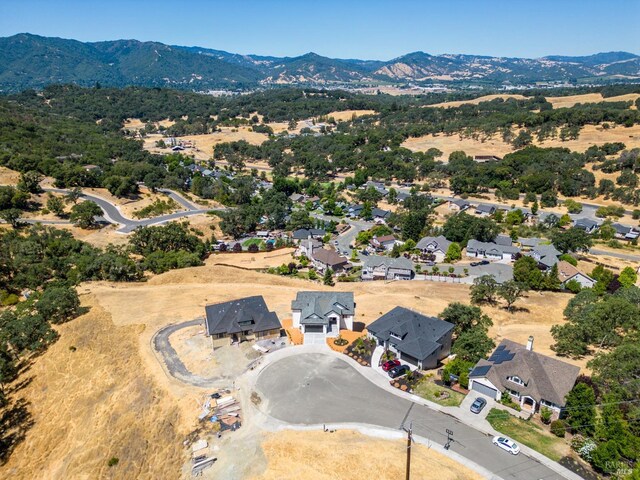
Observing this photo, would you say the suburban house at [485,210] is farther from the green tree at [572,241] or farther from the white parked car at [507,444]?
the white parked car at [507,444]

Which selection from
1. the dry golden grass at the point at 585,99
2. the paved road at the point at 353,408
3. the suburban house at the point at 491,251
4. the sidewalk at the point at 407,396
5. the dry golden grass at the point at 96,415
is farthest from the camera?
the dry golden grass at the point at 585,99

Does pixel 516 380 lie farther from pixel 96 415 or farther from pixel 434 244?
pixel 434 244

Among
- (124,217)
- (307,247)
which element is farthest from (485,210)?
(124,217)

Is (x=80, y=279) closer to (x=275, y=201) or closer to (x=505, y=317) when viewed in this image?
(x=275, y=201)

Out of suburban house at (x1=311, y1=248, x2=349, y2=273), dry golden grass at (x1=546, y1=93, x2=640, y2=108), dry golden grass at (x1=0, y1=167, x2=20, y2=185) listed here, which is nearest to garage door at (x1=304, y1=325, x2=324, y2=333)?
suburban house at (x1=311, y1=248, x2=349, y2=273)

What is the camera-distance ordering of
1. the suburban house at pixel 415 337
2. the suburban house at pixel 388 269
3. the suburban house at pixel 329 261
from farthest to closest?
the suburban house at pixel 329 261
the suburban house at pixel 388 269
the suburban house at pixel 415 337

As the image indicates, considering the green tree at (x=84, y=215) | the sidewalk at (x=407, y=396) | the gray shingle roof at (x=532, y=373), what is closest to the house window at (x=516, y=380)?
the gray shingle roof at (x=532, y=373)

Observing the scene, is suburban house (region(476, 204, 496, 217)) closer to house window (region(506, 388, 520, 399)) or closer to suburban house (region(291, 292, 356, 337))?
suburban house (region(291, 292, 356, 337))
